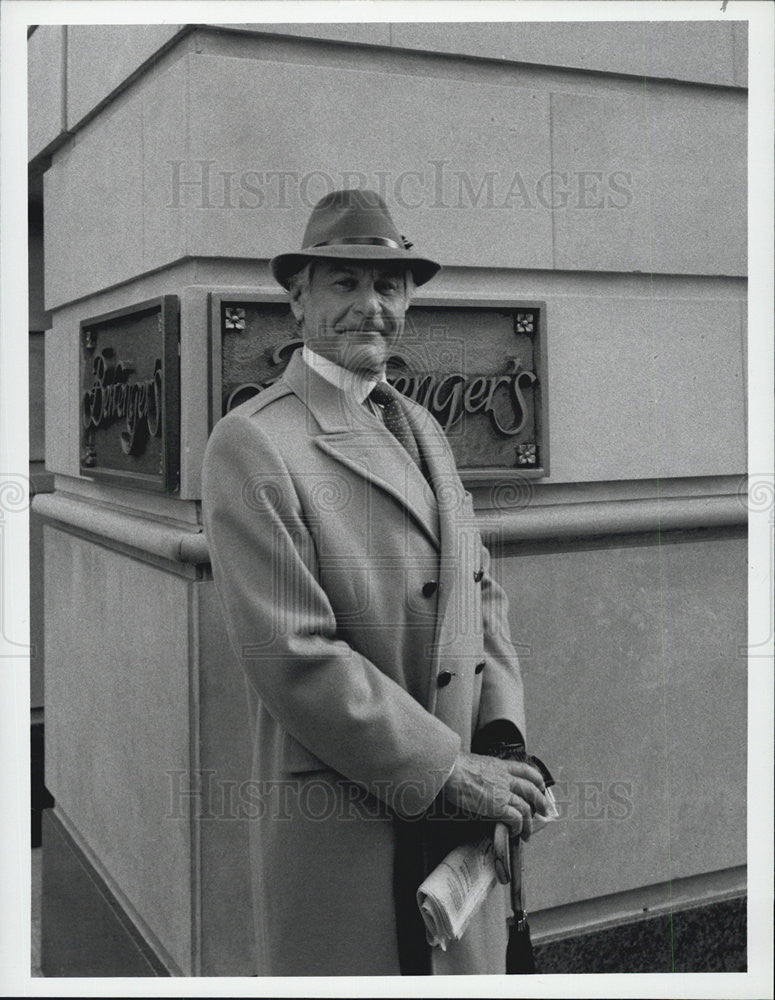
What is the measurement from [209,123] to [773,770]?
11.4 ft

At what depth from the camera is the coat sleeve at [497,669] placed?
384cm

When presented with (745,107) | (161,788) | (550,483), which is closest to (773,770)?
(550,483)

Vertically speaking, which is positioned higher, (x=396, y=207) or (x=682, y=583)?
(x=396, y=207)

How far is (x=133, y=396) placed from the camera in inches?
183

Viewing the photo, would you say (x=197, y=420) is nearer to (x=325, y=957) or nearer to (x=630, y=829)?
(x=325, y=957)

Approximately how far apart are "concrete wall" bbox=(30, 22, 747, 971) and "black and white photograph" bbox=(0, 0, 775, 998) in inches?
0.7

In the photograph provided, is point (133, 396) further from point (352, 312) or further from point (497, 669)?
point (497, 669)

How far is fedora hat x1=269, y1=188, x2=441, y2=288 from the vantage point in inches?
143

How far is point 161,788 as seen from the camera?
455 centimetres

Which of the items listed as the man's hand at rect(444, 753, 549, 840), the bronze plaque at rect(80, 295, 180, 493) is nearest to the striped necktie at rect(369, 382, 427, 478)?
the bronze plaque at rect(80, 295, 180, 493)

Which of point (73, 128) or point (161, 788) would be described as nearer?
point (161, 788)
